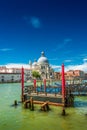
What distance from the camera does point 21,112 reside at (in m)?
19.4

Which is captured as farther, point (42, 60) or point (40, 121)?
point (42, 60)

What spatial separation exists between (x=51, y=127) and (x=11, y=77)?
387ft

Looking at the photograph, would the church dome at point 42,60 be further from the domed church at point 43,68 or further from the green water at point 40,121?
the green water at point 40,121

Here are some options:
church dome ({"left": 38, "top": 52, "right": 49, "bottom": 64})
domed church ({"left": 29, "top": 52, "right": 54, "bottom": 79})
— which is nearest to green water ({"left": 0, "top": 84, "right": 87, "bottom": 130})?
domed church ({"left": 29, "top": 52, "right": 54, "bottom": 79})

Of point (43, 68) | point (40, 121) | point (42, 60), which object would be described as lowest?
point (40, 121)

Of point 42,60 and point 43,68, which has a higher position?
point 42,60

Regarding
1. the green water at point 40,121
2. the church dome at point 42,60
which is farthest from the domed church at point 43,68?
the green water at point 40,121

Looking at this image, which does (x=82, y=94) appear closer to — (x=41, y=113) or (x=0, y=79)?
(x=41, y=113)

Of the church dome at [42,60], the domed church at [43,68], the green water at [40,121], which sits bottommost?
the green water at [40,121]

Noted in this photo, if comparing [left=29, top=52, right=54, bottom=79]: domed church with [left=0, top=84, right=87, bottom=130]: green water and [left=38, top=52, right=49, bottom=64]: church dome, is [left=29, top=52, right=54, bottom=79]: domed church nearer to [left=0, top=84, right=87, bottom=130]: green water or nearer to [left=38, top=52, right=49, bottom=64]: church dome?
[left=38, top=52, right=49, bottom=64]: church dome

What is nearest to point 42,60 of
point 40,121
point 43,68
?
point 43,68

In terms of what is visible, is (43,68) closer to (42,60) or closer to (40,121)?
(42,60)

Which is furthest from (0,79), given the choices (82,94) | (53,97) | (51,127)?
(51,127)

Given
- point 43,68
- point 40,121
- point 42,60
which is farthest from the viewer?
point 42,60
